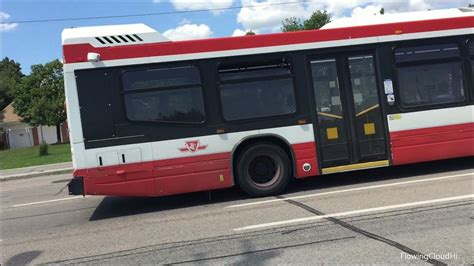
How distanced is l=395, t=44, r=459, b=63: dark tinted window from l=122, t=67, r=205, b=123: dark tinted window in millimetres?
3887

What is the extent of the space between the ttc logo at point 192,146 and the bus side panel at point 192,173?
136 mm

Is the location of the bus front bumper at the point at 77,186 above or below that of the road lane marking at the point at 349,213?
above

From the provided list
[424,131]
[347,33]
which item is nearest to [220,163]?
[347,33]

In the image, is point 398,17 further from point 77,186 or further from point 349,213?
point 77,186

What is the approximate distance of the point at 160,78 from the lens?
8562mm

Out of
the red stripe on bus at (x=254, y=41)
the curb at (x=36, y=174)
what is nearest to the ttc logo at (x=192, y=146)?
the red stripe on bus at (x=254, y=41)

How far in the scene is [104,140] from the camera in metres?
8.36

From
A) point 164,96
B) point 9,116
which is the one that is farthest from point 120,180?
point 9,116

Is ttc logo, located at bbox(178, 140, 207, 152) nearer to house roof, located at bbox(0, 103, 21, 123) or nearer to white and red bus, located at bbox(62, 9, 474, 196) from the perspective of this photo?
white and red bus, located at bbox(62, 9, 474, 196)

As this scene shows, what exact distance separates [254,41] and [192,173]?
2.55 m

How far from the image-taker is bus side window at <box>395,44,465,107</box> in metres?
9.51

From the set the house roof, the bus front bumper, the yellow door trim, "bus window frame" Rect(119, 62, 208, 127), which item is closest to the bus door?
the yellow door trim

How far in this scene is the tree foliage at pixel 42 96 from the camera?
56188 mm

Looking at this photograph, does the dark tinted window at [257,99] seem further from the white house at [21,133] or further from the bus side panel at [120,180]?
the white house at [21,133]
